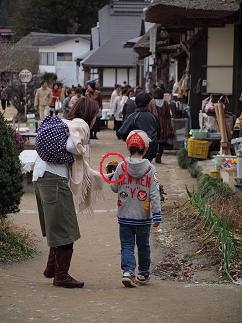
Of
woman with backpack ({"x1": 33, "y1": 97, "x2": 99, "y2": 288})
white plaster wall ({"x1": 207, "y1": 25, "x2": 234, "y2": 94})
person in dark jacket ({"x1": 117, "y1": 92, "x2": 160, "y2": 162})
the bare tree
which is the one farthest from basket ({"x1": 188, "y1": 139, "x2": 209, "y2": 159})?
the bare tree

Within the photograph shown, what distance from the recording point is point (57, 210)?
20.9 ft

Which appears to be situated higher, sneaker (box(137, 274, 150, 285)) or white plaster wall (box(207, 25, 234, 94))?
white plaster wall (box(207, 25, 234, 94))

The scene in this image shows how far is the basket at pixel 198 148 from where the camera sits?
1457cm

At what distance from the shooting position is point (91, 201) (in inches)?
269

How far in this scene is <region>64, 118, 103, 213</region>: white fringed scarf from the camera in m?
6.39

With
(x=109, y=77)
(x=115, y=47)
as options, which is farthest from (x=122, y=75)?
(x=115, y=47)

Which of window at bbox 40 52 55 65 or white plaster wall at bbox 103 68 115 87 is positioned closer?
white plaster wall at bbox 103 68 115 87

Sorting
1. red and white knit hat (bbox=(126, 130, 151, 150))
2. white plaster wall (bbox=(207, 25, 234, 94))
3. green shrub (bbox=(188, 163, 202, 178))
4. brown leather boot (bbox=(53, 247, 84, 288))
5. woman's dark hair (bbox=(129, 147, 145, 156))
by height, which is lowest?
green shrub (bbox=(188, 163, 202, 178))

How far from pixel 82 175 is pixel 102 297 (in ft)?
3.67

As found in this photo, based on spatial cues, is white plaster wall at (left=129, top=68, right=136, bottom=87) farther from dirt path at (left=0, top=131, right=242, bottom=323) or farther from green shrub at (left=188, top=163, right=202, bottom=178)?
dirt path at (left=0, top=131, right=242, bottom=323)

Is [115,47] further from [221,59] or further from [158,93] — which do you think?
[221,59]

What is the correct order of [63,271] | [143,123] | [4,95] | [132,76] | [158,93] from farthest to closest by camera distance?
[132,76] → [4,95] → [158,93] → [143,123] → [63,271]

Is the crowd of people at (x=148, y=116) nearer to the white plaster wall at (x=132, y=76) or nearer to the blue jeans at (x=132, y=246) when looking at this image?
the blue jeans at (x=132, y=246)

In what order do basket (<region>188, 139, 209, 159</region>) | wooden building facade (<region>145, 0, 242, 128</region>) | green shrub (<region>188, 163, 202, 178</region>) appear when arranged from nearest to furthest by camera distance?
green shrub (<region>188, 163, 202, 178</region>)
wooden building facade (<region>145, 0, 242, 128</region>)
basket (<region>188, 139, 209, 159</region>)
